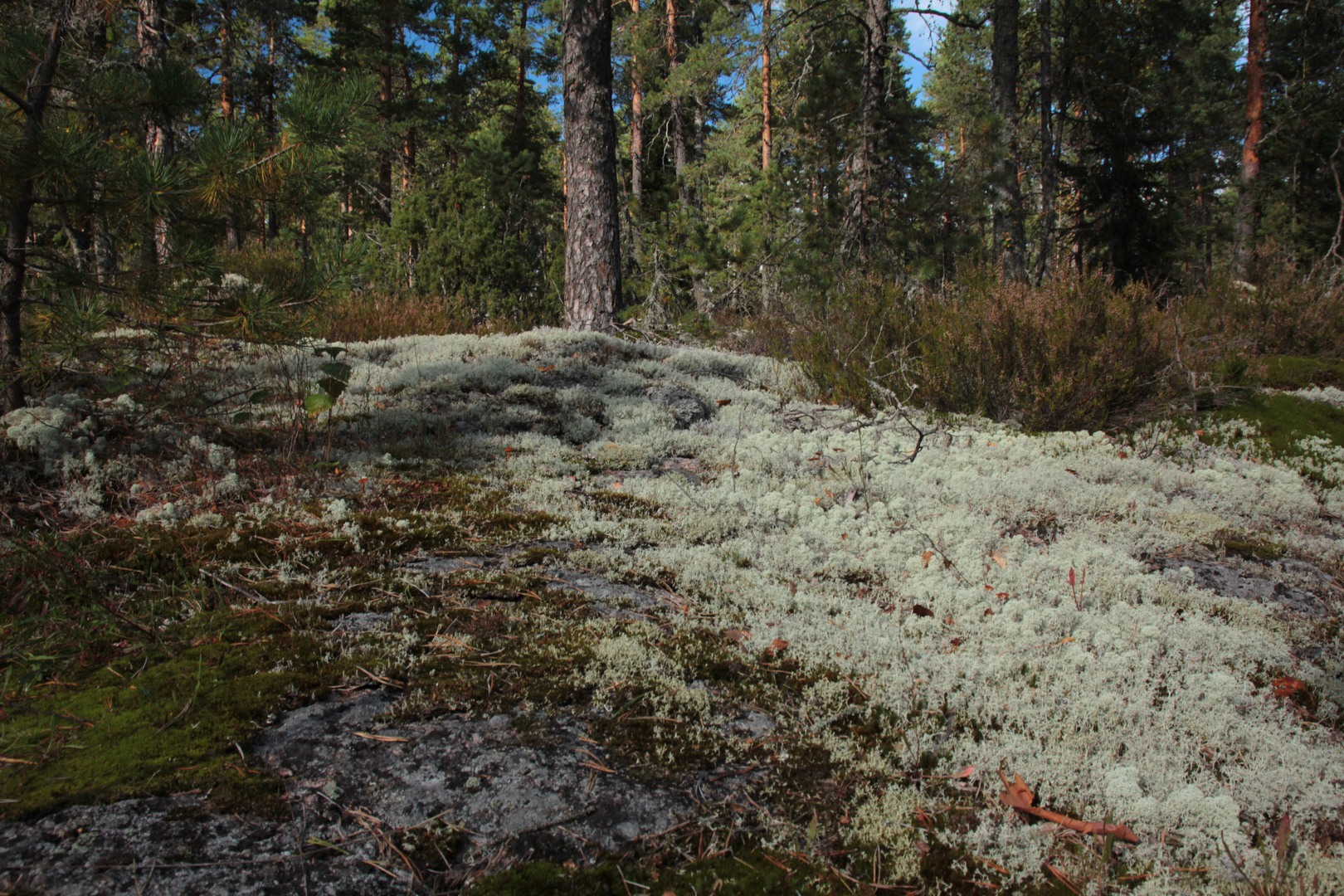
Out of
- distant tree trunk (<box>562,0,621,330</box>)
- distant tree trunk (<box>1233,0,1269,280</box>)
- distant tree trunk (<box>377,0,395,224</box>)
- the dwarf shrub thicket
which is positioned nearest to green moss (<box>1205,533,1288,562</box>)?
the dwarf shrub thicket

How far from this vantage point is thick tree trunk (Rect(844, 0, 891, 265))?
335 inches

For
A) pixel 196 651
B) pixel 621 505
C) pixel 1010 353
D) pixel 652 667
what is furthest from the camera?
pixel 1010 353

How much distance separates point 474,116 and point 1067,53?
17.9 m

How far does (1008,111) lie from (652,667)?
11.6 meters

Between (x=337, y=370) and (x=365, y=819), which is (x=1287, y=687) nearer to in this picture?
(x=365, y=819)

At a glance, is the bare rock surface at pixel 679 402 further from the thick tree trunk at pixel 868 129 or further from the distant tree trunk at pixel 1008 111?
the distant tree trunk at pixel 1008 111

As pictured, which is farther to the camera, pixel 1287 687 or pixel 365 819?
pixel 1287 687

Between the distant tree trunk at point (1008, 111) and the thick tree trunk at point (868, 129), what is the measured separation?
7.63 feet

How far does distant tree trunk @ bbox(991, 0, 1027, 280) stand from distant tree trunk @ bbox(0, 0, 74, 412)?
1038 centimetres

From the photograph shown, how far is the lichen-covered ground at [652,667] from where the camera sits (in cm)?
153

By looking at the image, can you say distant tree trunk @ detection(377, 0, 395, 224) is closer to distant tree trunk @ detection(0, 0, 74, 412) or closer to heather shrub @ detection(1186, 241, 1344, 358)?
distant tree trunk @ detection(0, 0, 74, 412)

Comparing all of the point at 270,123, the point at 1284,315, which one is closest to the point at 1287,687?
the point at 270,123

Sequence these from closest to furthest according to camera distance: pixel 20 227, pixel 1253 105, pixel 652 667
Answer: pixel 652 667 → pixel 20 227 → pixel 1253 105

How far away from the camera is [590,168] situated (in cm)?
752
